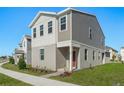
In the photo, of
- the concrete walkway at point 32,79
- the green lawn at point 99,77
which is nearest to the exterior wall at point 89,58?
the green lawn at point 99,77

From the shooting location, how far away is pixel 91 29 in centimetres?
1761

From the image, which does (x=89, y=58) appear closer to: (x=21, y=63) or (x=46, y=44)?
(x=46, y=44)

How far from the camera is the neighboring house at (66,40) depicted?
17172 millimetres

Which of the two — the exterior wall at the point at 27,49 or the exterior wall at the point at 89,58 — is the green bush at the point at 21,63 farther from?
the exterior wall at the point at 89,58

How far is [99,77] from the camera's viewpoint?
15180mm

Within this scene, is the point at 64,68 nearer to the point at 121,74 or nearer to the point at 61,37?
the point at 61,37

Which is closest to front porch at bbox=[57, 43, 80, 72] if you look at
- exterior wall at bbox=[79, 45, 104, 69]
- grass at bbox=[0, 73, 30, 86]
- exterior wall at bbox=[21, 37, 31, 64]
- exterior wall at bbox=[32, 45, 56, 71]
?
exterior wall at bbox=[79, 45, 104, 69]

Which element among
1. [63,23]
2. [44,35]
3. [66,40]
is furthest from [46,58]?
[63,23]

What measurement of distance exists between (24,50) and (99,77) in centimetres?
437

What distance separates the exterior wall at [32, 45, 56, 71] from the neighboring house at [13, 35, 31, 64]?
482mm

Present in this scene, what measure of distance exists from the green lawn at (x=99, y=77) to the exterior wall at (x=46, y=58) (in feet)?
4.51

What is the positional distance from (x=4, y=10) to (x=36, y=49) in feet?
11.6
